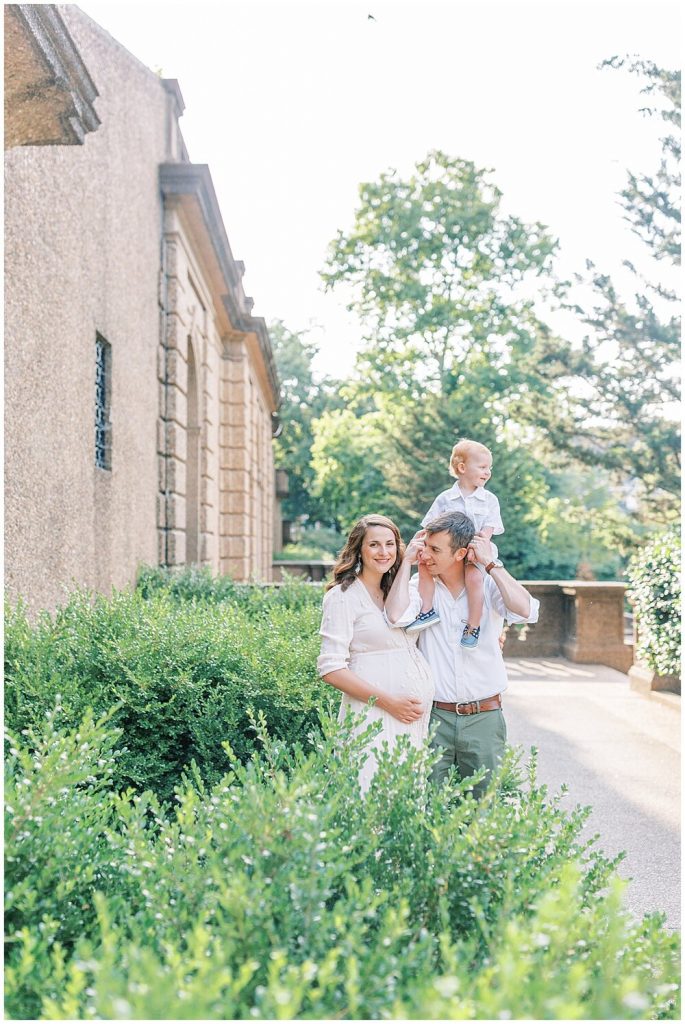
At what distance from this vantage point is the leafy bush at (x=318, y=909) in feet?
5.24

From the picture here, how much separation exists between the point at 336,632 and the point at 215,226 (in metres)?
10.8

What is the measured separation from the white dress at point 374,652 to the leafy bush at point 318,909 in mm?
1127

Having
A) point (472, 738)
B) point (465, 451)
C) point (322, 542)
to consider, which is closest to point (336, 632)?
point (472, 738)

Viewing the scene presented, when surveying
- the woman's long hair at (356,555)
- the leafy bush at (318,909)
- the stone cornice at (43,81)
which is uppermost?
the stone cornice at (43,81)

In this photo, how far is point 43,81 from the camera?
4.69 metres

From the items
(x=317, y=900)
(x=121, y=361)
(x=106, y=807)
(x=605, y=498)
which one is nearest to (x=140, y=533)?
(x=121, y=361)

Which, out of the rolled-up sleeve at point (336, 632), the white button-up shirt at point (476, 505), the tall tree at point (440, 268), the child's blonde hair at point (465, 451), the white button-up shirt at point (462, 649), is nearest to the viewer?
the rolled-up sleeve at point (336, 632)

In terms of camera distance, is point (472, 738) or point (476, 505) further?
point (476, 505)

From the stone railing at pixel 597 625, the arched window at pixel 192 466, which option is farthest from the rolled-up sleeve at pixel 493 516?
the stone railing at pixel 597 625

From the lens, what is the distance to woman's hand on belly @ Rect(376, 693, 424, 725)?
3.83m

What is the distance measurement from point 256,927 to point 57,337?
588cm

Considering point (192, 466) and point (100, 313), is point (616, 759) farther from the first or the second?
point (192, 466)

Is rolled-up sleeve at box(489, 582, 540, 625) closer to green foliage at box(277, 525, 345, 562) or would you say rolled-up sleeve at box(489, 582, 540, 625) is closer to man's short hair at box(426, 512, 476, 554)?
man's short hair at box(426, 512, 476, 554)

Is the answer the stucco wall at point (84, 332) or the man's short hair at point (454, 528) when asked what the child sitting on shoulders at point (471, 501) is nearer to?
the man's short hair at point (454, 528)
